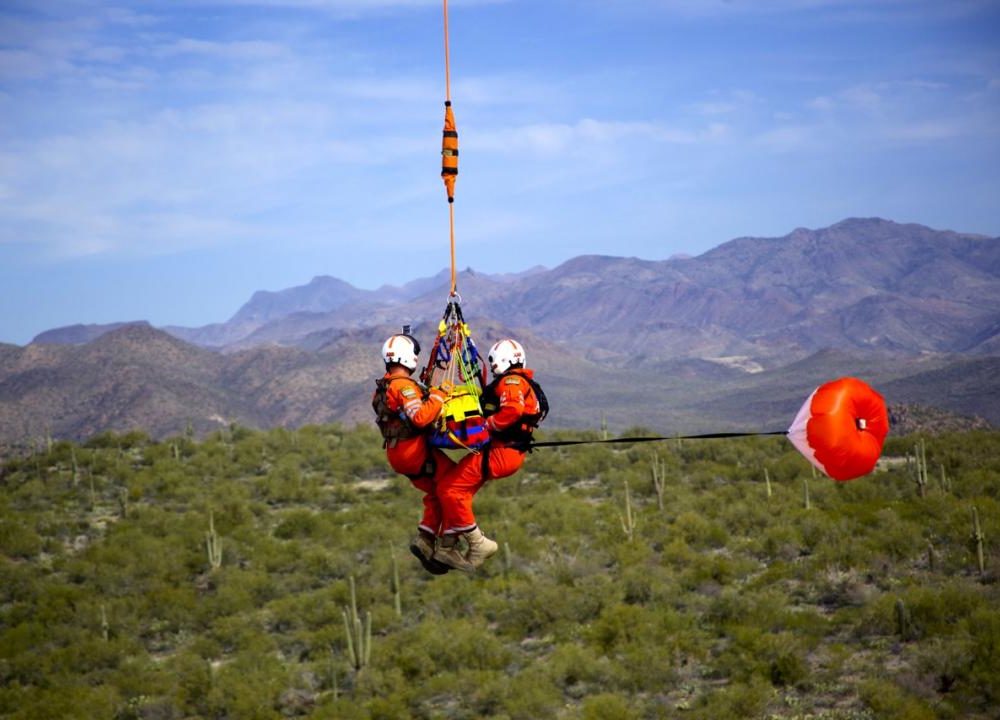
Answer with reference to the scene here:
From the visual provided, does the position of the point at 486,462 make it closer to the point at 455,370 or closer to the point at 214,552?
the point at 455,370

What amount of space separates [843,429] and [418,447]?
4.64 metres

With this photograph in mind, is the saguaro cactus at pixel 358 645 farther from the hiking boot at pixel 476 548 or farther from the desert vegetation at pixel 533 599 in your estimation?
the hiking boot at pixel 476 548

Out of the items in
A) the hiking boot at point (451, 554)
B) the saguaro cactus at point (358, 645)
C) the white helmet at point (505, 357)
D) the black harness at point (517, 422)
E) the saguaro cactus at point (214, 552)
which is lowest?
the saguaro cactus at point (358, 645)

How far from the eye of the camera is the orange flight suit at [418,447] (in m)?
10.7

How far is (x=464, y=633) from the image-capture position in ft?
100

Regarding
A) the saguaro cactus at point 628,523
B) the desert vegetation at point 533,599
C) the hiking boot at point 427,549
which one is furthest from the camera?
Answer: the saguaro cactus at point 628,523

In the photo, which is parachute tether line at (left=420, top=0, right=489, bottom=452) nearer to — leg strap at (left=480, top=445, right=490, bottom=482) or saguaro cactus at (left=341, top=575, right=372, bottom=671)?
leg strap at (left=480, top=445, right=490, bottom=482)

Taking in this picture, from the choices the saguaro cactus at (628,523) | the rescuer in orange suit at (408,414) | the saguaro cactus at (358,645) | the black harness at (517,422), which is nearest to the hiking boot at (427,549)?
the rescuer in orange suit at (408,414)

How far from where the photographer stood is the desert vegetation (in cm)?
2672

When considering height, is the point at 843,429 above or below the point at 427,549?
above

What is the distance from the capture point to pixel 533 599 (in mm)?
32906

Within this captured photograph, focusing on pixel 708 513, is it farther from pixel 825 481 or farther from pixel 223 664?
pixel 223 664

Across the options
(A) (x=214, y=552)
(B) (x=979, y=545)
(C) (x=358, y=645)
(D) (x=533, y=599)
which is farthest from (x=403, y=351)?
(A) (x=214, y=552)

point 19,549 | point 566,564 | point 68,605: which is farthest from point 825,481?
point 19,549
